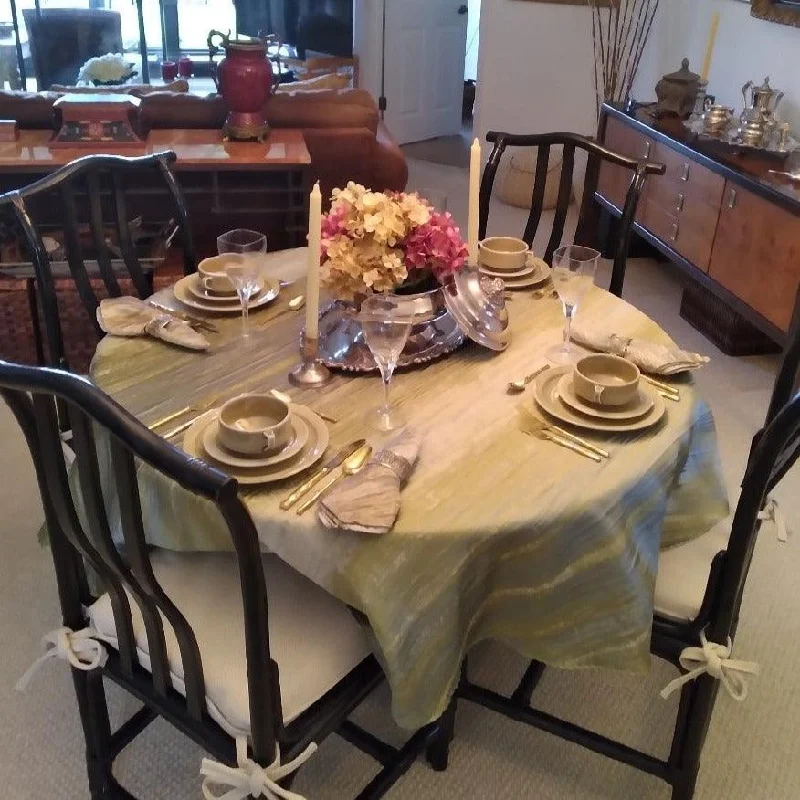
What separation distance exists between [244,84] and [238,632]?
8.40 ft

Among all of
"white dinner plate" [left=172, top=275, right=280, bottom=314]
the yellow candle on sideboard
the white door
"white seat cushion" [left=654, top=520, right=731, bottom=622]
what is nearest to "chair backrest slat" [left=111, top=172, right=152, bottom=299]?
"white dinner plate" [left=172, top=275, right=280, bottom=314]

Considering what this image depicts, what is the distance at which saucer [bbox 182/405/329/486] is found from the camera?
123 cm

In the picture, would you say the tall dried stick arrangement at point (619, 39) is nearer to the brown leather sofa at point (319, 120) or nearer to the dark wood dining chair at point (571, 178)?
the brown leather sofa at point (319, 120)

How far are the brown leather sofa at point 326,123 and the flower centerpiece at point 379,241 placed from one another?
2056 mm

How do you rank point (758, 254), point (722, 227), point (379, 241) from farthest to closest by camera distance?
point (722, 227), point (758, 254), point (379, 241)

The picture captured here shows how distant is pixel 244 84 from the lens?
10.7 feet

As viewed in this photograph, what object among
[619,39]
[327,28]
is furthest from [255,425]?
[327,28]

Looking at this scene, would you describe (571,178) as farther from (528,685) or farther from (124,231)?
(528,685)

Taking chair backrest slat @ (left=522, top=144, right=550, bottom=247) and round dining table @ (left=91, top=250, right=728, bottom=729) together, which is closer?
round dining table @ (left=91, top=250, right=728, bottom=729)

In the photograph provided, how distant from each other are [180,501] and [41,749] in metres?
0.77

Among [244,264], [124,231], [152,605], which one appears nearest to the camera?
[152,605]

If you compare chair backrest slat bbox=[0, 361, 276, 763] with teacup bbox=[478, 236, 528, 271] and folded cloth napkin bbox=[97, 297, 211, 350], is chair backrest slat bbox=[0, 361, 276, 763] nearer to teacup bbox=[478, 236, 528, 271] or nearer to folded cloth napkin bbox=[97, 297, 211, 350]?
folded cloth napkin bbox=[97, 297, 211, 350]

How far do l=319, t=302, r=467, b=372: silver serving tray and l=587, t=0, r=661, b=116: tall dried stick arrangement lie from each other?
143 inches

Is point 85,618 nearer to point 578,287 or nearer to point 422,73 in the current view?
point 578,287
